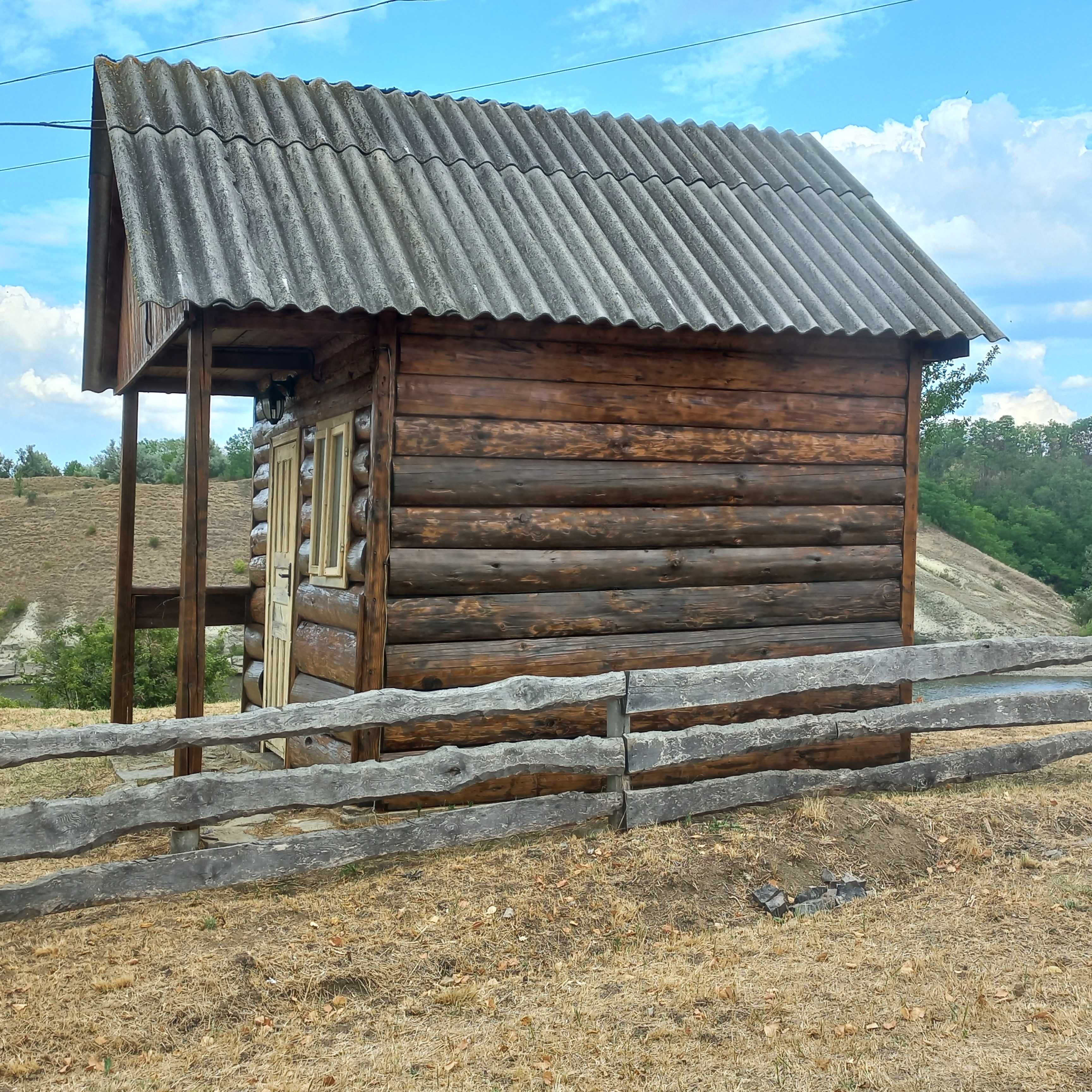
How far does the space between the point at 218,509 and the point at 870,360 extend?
46.1 meters

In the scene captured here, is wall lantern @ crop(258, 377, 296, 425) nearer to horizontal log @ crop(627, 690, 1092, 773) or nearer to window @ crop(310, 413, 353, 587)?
window @ crop(310, 413, 353, 587)

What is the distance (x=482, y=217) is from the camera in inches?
320

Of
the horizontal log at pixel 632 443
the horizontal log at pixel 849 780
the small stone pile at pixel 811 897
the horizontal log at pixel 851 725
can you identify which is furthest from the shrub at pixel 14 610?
the small stone pile at pixel 811 897

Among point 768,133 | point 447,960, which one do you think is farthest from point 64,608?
point 447,960

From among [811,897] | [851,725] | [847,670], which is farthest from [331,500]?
[811,897]

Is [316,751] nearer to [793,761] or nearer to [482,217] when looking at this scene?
[793,761]

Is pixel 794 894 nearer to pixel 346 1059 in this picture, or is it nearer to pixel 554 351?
pixel 346 1059

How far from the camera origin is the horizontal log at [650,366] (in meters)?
7.42

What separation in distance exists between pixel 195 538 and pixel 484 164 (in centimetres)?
400

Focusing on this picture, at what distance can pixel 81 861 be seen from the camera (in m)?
6.74

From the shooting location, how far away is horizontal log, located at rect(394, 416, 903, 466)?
24.3 feet

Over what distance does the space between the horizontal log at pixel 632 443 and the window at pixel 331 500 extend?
834mm

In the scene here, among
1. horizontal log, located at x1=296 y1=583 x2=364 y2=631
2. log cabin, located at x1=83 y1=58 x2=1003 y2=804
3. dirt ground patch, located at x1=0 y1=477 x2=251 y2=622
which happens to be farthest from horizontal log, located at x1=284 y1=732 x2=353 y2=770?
dirt ground patch, located at x1=0 y1=477 x2=251 y2=622

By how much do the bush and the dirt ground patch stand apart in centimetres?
1889
